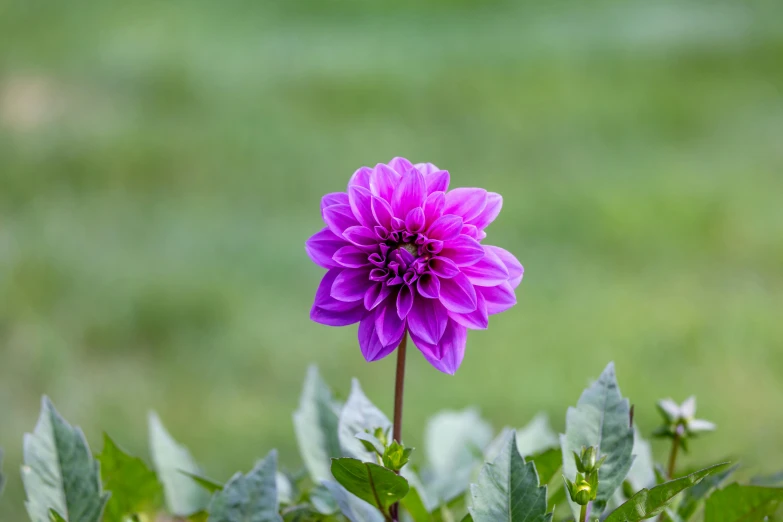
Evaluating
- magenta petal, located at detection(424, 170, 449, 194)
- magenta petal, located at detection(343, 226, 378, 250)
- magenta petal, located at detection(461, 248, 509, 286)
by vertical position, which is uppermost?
magenta petal, located at detection(424, 170, 449, 194)

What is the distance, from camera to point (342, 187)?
3123 millimetres

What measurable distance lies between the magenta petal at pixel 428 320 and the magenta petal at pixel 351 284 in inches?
1.5

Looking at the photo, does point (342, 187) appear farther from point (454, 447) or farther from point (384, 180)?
point (384, 180)

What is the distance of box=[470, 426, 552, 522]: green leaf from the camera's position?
1.95 feet

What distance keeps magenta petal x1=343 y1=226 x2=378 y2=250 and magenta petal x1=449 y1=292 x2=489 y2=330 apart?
0.08 metres

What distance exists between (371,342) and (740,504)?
32 cm

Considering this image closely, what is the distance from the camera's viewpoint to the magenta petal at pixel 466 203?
639mm

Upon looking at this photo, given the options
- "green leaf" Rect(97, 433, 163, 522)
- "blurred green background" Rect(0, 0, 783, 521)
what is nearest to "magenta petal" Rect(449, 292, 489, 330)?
"green leaf" Rect(97, 433, 163, 522)

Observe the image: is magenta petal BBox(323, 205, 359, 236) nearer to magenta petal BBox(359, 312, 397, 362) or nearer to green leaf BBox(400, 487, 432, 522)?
magenta petal BBox(359, 312, 397, 362)

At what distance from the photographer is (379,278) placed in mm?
625

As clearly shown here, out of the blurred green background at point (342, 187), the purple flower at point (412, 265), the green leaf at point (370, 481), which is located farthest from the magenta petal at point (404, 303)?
the blurred green background at point (342, 187)

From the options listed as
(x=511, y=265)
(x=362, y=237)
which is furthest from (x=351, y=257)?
(x=511, y=265)

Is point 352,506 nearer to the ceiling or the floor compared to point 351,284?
nearer to the floor

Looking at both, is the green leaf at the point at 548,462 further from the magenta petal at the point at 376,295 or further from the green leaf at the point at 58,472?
the green leaf at the point at 58,472
